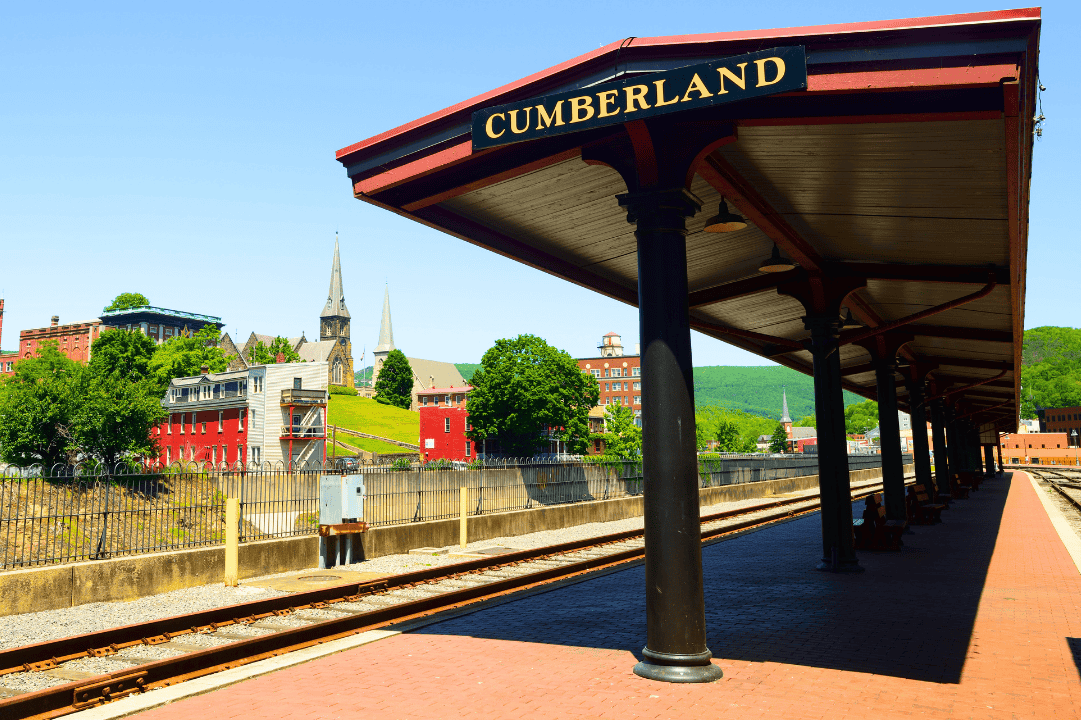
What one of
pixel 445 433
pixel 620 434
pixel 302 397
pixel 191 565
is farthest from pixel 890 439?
pixel 620 434

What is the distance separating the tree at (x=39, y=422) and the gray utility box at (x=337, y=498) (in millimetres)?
32066

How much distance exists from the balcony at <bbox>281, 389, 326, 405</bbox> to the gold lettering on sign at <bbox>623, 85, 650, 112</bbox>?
219 ft

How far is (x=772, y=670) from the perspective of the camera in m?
6.91

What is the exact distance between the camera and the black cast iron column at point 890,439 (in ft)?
60.8

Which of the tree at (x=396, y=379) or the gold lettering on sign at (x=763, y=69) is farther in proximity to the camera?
the tree at (x=396, y=379)

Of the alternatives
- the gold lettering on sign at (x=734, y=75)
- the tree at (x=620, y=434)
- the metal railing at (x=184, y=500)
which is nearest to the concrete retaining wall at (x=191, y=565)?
the metal railing at (x=184, y=500)

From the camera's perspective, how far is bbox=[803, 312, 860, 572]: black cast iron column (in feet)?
43.0

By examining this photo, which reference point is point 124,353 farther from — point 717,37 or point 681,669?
point 717,37

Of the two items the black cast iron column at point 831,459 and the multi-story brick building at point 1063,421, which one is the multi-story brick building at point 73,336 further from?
the multi-story brick building at point 1063,421

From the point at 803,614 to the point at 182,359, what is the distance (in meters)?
90.8

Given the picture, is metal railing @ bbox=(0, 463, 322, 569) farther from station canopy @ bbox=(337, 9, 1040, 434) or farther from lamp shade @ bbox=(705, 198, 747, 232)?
lamp shade @ bbox=(705, 198, 747, 232)

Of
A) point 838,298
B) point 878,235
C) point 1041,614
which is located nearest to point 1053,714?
point 1041,614

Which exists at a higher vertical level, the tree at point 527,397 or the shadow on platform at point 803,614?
the tree at point 527,397

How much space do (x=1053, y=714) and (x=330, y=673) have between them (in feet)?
19.5
